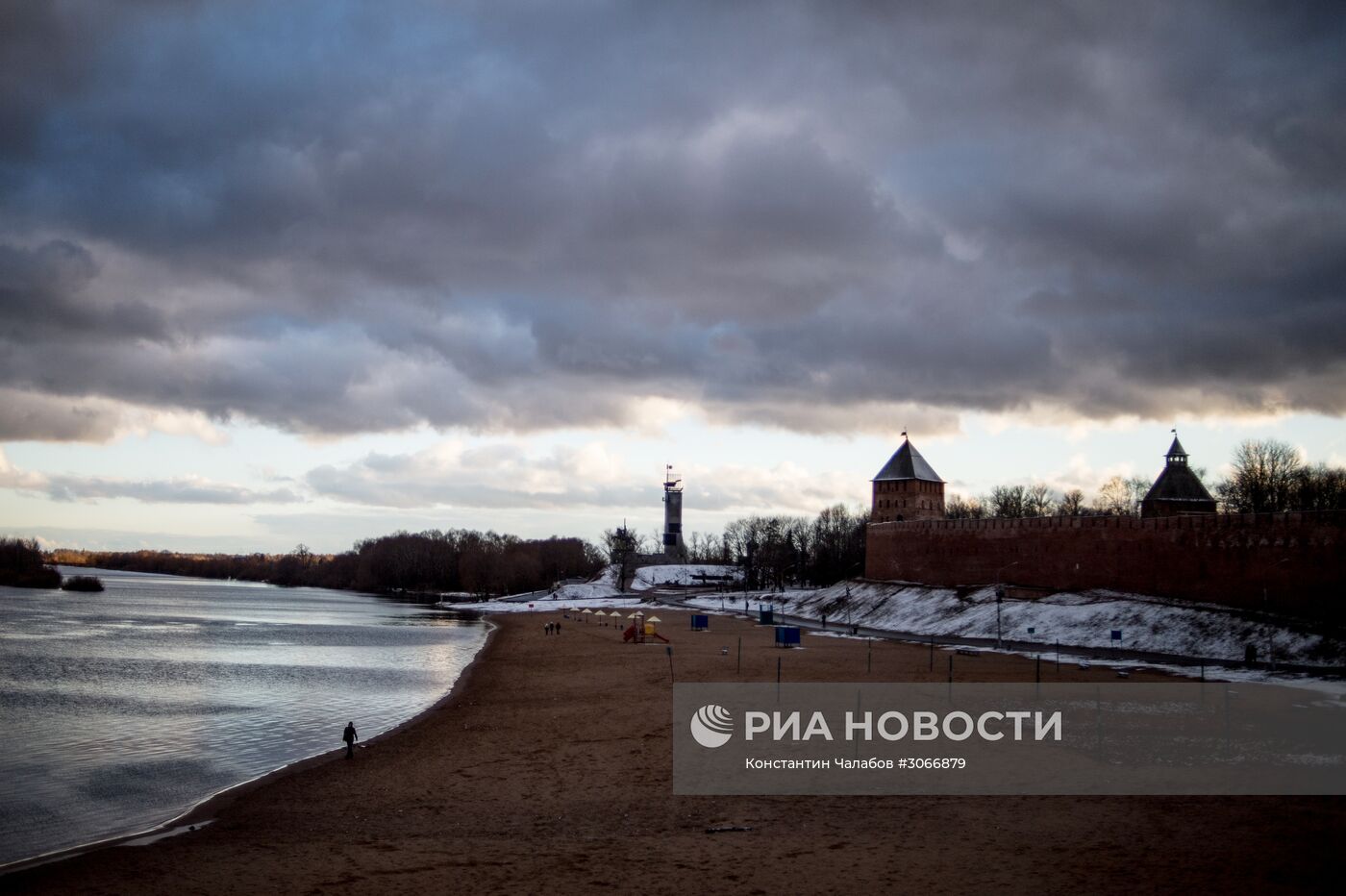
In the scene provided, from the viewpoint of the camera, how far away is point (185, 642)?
54656mm

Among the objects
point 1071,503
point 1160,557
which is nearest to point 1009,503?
point 1071,503

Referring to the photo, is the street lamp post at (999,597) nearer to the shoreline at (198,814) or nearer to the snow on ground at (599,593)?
the shoreline at (198,814)

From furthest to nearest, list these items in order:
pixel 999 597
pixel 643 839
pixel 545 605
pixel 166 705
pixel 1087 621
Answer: pixel 545 605 → pixel 999 597 → pixel 1087 621 → pixel 166 705 → pixel 643 839

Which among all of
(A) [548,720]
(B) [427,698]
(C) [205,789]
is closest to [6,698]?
(B) [427,698]

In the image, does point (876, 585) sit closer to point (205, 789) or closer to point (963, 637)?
point (963, 637)

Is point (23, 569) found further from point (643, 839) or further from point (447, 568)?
point (643, 839)

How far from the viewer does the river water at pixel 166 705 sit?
755 inches

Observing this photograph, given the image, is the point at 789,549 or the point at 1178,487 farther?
the point at 789,549

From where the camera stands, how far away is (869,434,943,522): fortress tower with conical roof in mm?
87062

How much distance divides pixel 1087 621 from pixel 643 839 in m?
40.7

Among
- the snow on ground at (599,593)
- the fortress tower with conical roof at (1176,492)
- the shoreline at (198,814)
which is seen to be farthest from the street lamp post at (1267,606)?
the snow on ground at (599,593)

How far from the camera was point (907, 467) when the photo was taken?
3472 inches

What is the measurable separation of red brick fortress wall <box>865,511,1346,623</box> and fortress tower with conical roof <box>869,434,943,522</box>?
39.9 feet

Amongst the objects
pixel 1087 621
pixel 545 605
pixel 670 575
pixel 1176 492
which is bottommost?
pixel 545 605
